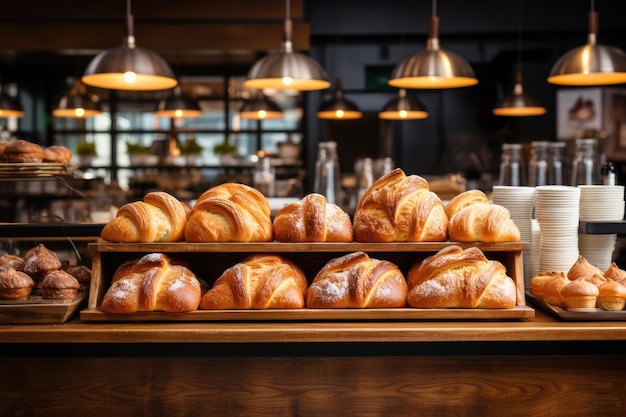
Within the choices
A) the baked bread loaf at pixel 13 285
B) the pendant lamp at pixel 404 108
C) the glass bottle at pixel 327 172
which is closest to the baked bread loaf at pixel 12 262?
the baked bread loaf at pixel 13 285

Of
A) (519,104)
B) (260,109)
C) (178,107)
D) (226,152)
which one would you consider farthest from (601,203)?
(226,152)

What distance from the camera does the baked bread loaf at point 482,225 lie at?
1923mm

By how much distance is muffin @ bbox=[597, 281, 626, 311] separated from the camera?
1876 millimetres

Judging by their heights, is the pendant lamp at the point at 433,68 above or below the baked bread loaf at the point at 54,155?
above

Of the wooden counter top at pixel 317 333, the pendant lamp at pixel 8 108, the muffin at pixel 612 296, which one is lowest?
Answer: the wooden counter top at pixel 317 333

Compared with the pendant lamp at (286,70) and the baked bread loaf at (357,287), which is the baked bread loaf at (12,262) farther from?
the pendant lamp at (286,70)

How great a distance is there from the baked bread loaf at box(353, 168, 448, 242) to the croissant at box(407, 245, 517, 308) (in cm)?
10

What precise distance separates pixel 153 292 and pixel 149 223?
206mm

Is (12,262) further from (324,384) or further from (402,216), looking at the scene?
(402,216)

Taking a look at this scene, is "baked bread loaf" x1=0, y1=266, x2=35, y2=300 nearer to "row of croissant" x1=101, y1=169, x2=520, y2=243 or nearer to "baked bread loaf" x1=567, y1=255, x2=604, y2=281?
"row of croissant" x1=101, y1=169, x2=520, y2=243

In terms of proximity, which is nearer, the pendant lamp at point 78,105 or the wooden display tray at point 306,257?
the wooden display tray at point 306,257

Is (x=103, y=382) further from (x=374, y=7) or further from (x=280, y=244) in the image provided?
(x=374, y=7)

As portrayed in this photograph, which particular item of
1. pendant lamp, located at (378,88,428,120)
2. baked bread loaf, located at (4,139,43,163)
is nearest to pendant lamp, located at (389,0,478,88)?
baked bread loaf, located at (4,139,43,163)

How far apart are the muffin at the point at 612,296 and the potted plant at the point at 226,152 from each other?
580cm
